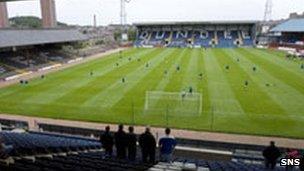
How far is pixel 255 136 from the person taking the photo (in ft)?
72.3

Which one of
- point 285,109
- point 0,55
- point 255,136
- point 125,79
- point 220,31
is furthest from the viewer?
point 220,31

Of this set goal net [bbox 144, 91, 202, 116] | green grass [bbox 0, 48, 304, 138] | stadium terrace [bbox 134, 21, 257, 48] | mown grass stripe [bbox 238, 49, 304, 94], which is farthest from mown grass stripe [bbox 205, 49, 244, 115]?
stadium terrace [bbox 134, 21, 257, 48]

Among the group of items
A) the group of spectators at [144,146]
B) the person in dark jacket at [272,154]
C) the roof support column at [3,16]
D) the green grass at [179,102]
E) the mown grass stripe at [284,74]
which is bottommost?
the green grass at [179,102]

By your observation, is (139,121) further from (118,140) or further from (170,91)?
(118,140)

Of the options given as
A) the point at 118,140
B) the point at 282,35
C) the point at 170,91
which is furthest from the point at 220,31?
the point at 118,140

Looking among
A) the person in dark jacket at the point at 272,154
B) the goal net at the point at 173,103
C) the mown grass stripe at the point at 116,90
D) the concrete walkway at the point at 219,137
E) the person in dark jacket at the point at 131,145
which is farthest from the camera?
the mown grass stripe at the point at 116,90

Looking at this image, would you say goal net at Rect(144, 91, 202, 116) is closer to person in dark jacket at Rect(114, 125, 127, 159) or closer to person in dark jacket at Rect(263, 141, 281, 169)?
person in dark jacket at Rect(263, 141, 281, 169)

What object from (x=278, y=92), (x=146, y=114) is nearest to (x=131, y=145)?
(x=146, y=114)

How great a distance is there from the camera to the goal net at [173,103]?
27344 millimetres

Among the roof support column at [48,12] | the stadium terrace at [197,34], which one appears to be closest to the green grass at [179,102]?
the roof support column at [48,12]

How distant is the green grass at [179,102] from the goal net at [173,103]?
0.08 meters

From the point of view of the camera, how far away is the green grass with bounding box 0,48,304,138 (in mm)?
24906

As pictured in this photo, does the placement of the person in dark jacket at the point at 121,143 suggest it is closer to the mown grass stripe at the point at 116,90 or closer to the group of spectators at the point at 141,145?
the group of spectators at the point at 141,145

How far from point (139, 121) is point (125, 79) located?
17472 mm
